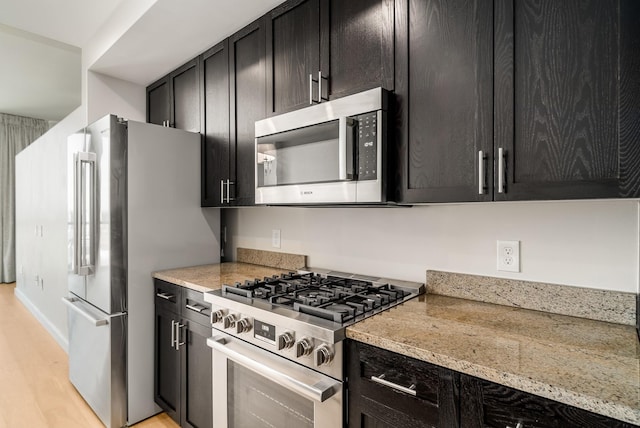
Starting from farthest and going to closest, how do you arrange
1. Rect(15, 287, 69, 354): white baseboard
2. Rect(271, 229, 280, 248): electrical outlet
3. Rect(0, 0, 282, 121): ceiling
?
Rect(15, 287, 69, 354): white baseboard
Rect(271, 229, 280, 248): electrical outlet
Rect(0, 0, 282, 121): ceiling

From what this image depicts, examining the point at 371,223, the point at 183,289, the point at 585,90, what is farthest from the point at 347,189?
the point at 183,289

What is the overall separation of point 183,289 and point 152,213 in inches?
21.9

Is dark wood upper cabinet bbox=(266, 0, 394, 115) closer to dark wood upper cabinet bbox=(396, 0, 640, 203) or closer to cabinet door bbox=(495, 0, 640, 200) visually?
dark wood upper cabinet bbox=(396, 0, 640, 203)

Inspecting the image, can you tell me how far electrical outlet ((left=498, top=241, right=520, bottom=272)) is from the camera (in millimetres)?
1428

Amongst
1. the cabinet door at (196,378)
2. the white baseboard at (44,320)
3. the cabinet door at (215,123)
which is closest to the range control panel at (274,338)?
the cabinet door at (196,378)

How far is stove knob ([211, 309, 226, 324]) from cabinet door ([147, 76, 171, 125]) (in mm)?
1757

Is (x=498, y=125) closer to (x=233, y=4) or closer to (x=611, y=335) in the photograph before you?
(x=611, y=335)

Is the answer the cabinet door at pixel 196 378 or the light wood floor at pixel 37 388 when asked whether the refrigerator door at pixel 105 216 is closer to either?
the cabinet door at pixel 196 378

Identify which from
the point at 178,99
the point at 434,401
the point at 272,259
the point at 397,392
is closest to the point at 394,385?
the point at 397,392

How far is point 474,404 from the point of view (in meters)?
0.93

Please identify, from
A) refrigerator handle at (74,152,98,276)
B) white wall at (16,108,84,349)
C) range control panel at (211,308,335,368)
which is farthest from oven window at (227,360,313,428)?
white wall at (16,108,84,349)

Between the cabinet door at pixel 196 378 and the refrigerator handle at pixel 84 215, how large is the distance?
829 millimetres

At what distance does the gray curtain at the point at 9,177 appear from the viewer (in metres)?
6.10

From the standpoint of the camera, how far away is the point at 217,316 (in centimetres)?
167
